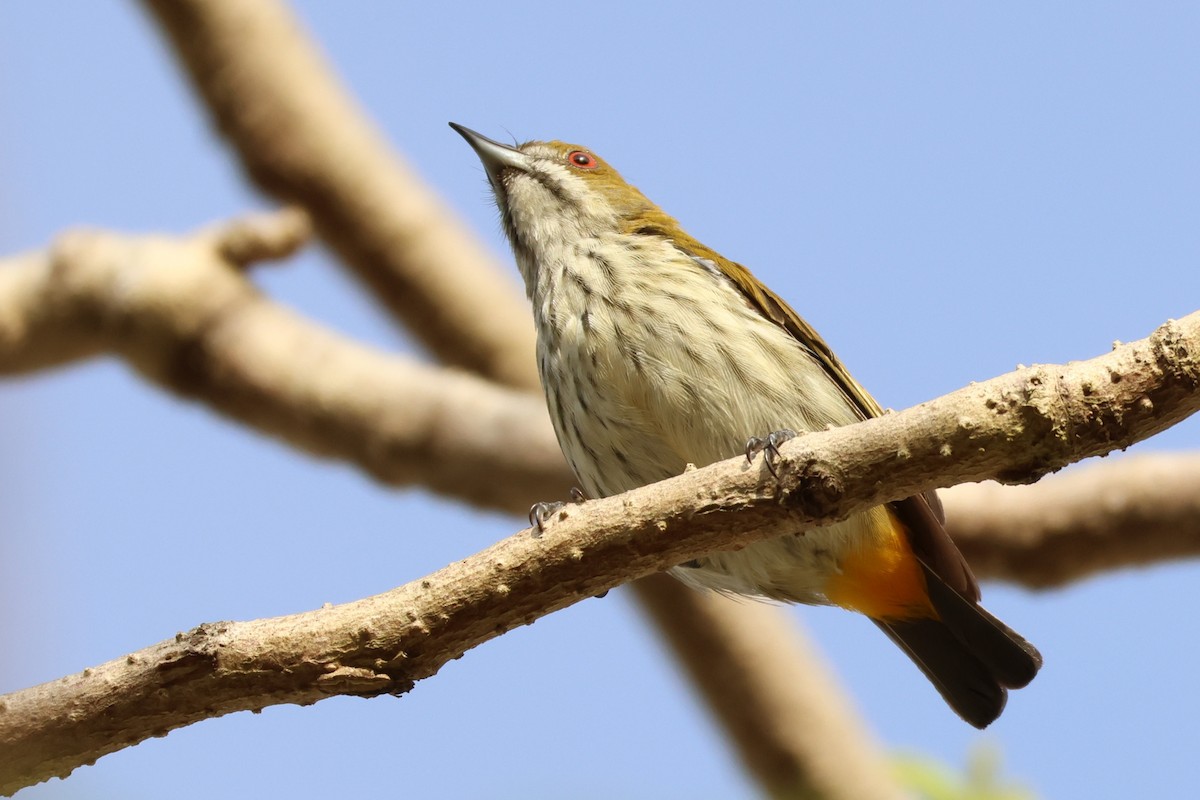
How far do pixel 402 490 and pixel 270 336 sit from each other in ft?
3.36

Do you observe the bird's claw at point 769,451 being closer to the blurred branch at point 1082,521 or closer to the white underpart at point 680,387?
the white underpart at point 680,387

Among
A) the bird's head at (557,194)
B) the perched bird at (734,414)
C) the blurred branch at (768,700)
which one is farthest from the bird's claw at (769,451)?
the blurred branch at (768,700)

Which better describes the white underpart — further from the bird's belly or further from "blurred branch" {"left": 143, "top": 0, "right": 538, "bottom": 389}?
→ "blurred branch" {"left": 143, "top": 0, "right": 538, "bottom": 389}

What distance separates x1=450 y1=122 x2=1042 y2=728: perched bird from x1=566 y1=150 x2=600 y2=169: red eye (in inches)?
45.6

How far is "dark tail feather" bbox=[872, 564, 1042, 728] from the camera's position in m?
4.68

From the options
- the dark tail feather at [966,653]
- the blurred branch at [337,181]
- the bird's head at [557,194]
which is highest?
the blurred branch at [337,181]

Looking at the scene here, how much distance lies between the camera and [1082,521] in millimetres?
5535

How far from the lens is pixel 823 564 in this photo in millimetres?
4539

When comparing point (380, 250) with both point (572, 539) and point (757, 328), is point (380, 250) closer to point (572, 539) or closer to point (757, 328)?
point (757, 328)

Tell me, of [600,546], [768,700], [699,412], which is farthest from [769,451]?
[768,700]

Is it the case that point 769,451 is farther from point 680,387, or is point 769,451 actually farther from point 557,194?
point 557,194

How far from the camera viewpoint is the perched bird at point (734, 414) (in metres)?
4.48

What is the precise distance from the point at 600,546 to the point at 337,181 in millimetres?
4080

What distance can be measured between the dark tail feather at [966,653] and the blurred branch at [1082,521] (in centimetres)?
79
